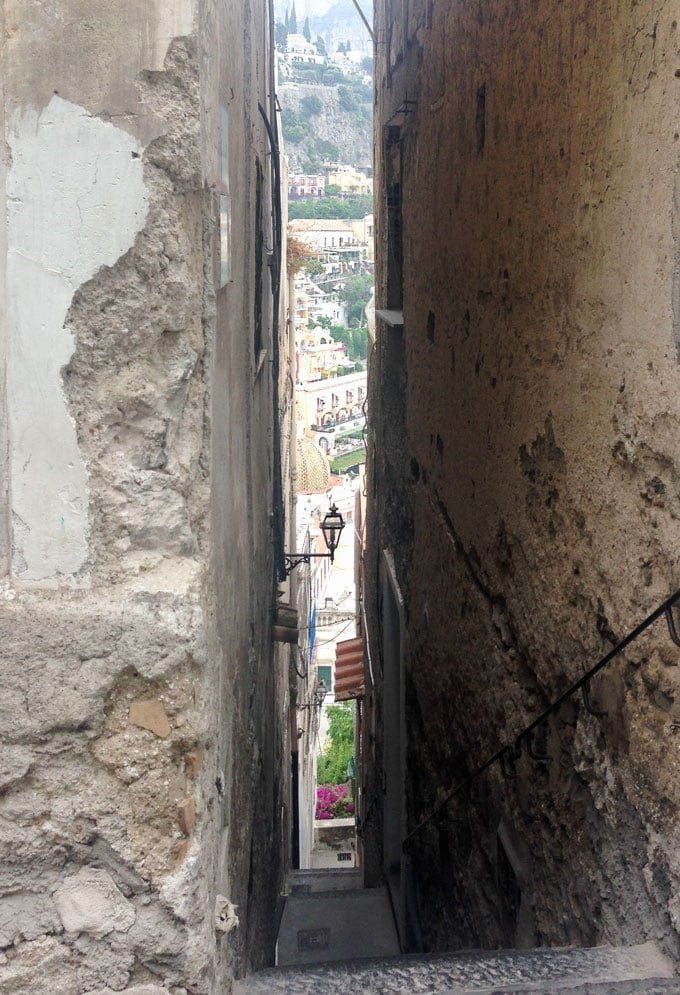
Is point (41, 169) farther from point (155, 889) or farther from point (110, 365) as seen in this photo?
point (155, 889)

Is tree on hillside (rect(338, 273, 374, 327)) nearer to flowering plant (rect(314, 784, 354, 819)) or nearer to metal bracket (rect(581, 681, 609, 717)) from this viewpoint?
flowering plant (rect(314, 784, 354, 819))

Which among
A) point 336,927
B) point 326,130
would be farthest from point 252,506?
point 326,130

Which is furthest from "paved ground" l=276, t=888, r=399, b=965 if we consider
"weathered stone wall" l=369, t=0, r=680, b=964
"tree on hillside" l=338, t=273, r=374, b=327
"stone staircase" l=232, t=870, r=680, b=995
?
"tree on hillside" l=338, t=273, r=374, b=327

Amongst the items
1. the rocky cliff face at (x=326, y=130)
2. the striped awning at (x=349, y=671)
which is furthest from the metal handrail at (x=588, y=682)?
the rocky cliff face at (x=326, y=130)

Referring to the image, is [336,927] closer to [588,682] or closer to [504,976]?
[588,682]

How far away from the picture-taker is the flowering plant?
2509cm

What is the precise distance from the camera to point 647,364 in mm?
2451

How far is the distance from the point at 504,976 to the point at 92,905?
1.03 metres

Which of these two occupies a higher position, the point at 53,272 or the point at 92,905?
the point at 53,272

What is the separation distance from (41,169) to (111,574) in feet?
2.50

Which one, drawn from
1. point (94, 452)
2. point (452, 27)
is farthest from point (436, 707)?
point (94, 452)

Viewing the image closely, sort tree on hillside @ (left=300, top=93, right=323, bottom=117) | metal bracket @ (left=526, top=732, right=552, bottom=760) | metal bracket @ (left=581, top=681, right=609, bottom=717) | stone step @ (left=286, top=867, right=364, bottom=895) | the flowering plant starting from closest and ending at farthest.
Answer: metal bracket @ (left=581, top=681, right=609, bottom=717) → metal bracket @ (left=526, top=732, right=552, bottom=760) → stone step @ (left=286, top=867, right=364, bottom=895) → the flowering plant → tree on hillside @ (left=300, top=93, right=323, bottom=117)

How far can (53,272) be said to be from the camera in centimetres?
185

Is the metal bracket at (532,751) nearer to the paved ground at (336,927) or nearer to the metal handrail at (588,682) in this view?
the metal handrail at (588,682)
